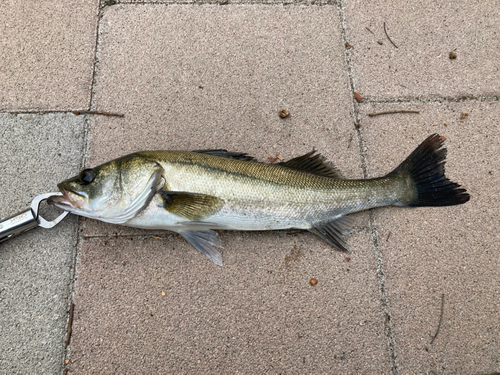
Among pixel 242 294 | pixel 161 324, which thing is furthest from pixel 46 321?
pixel 242 294

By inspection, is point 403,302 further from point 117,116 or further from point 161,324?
point 117,116

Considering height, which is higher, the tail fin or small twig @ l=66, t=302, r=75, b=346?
the tail fin

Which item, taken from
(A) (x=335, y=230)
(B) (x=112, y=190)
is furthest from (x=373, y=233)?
(B) (x=112, y=190)

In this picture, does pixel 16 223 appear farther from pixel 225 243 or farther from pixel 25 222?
pixel 225 243

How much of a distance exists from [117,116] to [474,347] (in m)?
3.86

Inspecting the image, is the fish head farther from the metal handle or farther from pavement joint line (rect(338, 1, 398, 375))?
pavement joint line (rect(338, 1, 398, 375))

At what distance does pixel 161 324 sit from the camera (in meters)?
A: 2.79

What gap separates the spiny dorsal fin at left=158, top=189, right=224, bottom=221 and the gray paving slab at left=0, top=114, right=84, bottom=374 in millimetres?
1050

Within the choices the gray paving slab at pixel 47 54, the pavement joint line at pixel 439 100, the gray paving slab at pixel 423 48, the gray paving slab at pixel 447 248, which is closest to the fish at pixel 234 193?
the gray paving slab at pixel 447 248

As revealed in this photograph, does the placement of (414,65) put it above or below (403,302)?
above

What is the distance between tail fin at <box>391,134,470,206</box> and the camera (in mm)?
2889

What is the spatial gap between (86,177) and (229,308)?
159 centimetres

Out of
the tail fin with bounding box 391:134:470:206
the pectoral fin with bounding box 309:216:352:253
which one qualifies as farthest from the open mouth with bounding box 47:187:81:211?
the tail fin with bounding box 391:134:470:206

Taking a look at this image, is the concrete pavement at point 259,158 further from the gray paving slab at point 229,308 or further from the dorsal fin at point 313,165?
the dorsal fin at point 313,165
